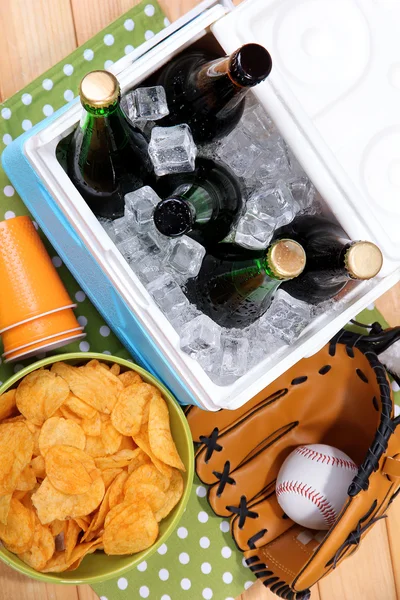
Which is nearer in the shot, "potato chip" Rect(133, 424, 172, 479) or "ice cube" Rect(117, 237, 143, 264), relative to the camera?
"ice cube" Rect(117, 237, 143, 264)

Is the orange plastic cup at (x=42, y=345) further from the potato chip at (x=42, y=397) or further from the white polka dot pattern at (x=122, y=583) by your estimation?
the white polka dot pattern at (x=122, y=583)

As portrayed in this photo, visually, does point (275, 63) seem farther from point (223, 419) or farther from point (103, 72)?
point (223, 419)

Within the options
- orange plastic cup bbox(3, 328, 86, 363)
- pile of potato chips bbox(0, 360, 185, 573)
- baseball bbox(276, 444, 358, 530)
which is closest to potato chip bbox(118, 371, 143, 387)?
pile of potato chips bbox(0, 360, 185, 573)

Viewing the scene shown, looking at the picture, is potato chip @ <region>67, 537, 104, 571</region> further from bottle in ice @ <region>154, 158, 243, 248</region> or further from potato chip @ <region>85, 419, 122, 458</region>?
bottle in ice @ <region>154, 158, 243, 248</region>

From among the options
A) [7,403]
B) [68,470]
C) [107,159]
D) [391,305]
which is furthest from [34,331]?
[391,305]

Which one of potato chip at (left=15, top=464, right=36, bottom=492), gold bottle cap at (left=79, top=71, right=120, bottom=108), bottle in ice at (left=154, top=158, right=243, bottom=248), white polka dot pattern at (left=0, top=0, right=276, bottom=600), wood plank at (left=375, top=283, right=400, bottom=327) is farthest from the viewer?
wood plank at (left=375, top=283, right=400, bottom=327)

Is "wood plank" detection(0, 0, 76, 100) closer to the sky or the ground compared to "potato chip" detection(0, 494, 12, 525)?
closer to the sky

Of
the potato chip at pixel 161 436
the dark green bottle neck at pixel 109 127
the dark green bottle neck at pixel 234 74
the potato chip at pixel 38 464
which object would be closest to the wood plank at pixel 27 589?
the potato chip at pixel 38 464

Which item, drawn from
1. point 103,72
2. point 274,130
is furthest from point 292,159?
point 103,72
